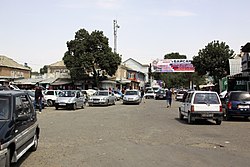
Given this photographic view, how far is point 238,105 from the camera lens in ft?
62.4

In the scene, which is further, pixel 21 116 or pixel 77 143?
pixel 77 143

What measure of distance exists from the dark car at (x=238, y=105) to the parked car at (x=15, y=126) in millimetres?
12878

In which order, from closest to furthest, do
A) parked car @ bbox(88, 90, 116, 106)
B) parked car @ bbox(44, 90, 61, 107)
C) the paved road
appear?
the paved road
parked car @ bbox(44, 90, 61, 107)
parked car @ bbox(88, 90, 116, 106)

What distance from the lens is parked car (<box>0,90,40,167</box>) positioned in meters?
6.44

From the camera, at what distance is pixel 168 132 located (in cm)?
1380

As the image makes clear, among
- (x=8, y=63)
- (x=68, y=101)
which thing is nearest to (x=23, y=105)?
(x=68, y=101)

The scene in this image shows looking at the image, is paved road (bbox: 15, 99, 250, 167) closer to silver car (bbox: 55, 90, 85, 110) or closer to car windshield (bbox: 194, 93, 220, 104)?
car windshield (bbox: 194, 93, 220, 104)

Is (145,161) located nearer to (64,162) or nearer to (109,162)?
(109,162)

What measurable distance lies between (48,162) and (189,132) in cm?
718

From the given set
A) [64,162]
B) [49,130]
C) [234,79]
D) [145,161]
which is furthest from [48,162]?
[234,79]

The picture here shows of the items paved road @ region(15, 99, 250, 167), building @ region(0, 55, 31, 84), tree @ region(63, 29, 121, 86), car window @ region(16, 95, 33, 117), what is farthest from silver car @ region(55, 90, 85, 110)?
building @ region(0, 55, 31, 84)

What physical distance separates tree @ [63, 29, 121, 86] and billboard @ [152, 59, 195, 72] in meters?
7.39

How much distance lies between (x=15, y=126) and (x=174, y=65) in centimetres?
5559

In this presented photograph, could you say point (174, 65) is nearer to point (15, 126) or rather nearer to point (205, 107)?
point (205, 107)
